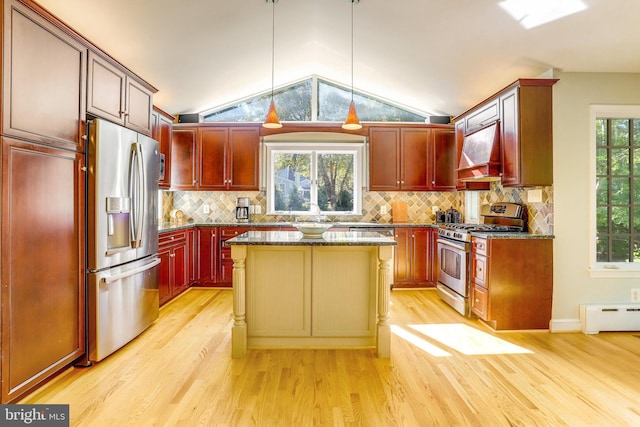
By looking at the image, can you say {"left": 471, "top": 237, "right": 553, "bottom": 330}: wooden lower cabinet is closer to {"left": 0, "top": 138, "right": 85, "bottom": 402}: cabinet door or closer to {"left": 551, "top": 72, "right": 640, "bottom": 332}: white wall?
{"left": 551, "top": 72, "right": 640, "bottom": 332}: white wall

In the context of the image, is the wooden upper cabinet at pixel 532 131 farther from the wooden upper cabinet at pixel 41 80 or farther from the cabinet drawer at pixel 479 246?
the wooden upper cabinet at pixel 41 80

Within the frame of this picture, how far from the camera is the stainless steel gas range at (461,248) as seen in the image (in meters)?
3.75

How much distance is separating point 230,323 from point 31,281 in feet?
5.82

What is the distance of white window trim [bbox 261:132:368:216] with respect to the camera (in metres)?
5.18

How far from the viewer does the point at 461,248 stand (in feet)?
12.6

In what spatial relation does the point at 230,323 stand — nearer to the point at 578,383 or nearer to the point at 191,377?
the point at 191,377

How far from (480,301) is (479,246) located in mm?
551

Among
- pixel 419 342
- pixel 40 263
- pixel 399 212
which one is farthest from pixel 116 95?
pixel 399 212

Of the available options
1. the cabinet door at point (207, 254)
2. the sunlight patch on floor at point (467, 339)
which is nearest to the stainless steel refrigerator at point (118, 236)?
the cabinet door at point (207, 254)

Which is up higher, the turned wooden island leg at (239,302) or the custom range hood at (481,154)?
the custom range hood at (481,154)

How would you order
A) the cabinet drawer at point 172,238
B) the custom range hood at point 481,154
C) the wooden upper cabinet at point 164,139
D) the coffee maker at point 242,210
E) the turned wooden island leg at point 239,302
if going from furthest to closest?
the coffee maker at point 242,210, the wooden upper cabinet at point 164,139, the cabinet drawer at point 172,238, the custom range hood at point 481,154, the turned wooden island leg at point 239,302

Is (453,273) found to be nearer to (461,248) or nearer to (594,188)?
(461,248)

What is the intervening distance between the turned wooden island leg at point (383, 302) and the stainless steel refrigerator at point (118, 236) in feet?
6.67

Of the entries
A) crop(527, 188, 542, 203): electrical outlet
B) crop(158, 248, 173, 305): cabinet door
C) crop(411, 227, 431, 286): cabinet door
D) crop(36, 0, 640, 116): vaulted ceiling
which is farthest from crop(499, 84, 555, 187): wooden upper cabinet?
crop(158, 248, 173, 305): cabinet door
